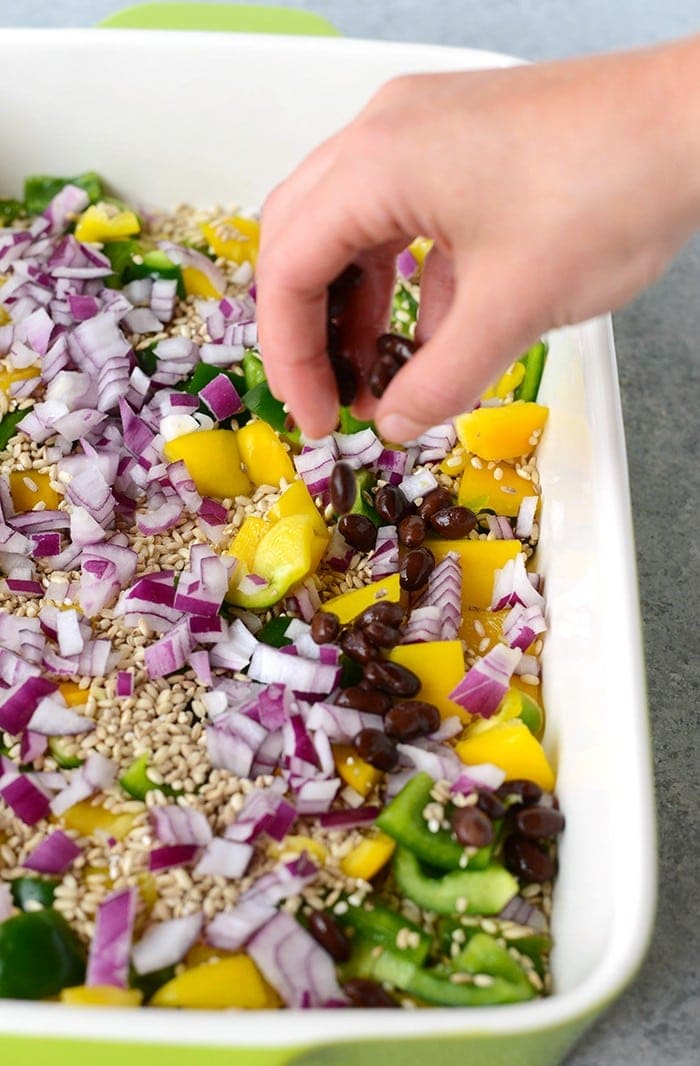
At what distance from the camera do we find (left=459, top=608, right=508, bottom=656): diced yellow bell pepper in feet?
5.23

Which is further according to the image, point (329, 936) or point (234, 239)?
point (234, 239)

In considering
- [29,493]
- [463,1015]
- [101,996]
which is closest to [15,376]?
[29,493]

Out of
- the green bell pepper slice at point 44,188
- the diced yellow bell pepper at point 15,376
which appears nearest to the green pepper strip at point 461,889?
the diced yellow bell pepper at point 15,376

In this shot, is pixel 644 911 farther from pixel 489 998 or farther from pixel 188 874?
pixel 188 874

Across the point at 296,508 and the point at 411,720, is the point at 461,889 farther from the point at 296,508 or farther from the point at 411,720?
the point at 296,508

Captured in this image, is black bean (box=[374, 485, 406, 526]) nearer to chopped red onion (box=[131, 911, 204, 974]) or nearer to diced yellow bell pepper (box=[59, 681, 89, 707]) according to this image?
diced yellow bell pepper (box=[59, 681, 89, 707])

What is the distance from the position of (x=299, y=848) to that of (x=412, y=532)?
486mm

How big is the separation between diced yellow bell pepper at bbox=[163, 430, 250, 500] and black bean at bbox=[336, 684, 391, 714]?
444 millimetres

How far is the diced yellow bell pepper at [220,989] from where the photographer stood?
1.21m

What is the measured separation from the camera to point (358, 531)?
165 centimetres

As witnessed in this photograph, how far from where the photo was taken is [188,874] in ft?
4.42

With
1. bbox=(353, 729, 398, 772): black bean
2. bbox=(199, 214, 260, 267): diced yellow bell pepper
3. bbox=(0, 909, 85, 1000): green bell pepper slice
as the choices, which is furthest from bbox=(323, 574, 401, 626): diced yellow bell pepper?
bbox=(199, 214, 260, 267): diced yellow bell pepper

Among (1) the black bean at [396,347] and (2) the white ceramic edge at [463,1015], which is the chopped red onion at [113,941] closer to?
(2) the white ceramic edge at [463,1015]

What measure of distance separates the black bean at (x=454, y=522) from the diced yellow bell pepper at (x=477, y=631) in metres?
0.12
